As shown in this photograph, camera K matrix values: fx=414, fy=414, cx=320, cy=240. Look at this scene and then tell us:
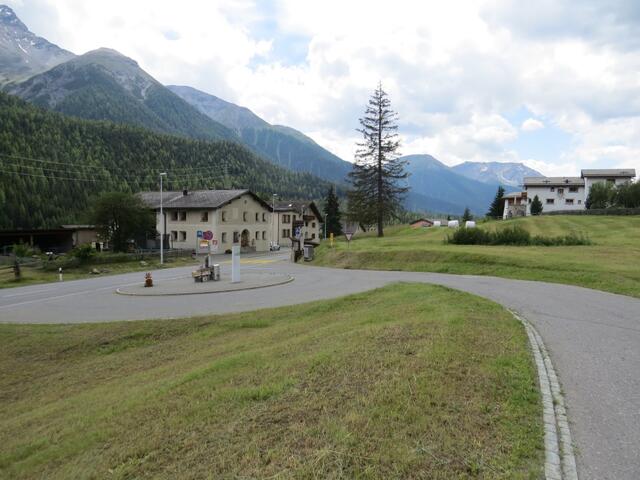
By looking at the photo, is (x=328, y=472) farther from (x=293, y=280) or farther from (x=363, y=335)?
(x=293, y=280)

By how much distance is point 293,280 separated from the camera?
26.9 metres

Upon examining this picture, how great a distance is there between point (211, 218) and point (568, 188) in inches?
2898

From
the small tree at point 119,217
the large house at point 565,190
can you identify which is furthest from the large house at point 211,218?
the large house at point 565,190

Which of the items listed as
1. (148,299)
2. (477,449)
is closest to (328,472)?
(477,449)

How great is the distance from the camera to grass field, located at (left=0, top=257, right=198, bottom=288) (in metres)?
33.8

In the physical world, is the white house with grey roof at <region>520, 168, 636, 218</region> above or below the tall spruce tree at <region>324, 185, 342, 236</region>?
above

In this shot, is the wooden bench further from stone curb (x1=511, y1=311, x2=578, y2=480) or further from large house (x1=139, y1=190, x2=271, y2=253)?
large house (x1=139, y1=190, x2=271, y2=253)

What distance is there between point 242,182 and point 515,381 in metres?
177

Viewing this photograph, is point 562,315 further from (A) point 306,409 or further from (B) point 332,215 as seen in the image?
(B) point 332,215

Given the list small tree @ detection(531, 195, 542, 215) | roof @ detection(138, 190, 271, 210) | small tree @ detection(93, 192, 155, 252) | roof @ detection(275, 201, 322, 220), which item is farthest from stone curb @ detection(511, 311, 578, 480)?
small tree @ detection(531, 195, 542, 215)

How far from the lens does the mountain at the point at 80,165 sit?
112 meters

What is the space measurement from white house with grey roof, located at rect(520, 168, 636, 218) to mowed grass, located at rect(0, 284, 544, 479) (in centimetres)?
8652

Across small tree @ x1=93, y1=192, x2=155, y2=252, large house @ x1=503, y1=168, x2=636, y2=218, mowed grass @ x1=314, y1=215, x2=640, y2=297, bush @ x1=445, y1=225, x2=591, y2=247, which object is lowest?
mowed grass @ x1=314, y1=215, x2=640, y2=297

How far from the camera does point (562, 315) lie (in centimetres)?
1229
